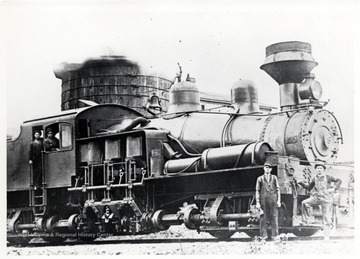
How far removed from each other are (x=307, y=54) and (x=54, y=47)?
461 centimetres

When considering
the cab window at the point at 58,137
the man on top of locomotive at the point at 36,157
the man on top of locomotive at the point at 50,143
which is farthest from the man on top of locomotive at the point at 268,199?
the man on top of locomotive at the point at 36,157

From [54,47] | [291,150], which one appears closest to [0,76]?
[54,47]

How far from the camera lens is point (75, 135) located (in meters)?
12.6

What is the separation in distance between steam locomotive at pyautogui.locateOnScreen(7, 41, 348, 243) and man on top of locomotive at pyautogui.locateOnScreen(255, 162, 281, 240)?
0.50ft

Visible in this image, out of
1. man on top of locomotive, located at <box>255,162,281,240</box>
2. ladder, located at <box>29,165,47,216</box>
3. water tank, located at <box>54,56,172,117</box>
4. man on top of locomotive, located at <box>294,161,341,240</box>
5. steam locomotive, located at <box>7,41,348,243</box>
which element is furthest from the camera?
water tank, located at <box>54,56,172,117</box>

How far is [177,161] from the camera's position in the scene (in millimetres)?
11602

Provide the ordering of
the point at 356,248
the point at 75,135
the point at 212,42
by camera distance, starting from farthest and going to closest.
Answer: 1. the point at 75,135
2. the point at 212,42
3. the point at 356,248

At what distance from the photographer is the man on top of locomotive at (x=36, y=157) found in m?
12.9

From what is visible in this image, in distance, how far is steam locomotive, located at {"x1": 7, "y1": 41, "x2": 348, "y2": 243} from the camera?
10.7m

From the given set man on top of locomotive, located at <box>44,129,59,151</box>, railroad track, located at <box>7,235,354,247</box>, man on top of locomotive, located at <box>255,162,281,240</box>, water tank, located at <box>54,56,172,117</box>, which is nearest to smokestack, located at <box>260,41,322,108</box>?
man on top of locomotive, located at <box>255,162,281,240</box>

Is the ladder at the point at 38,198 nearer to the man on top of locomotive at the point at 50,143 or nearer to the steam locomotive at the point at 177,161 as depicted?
the steam locomotive at the point at 177,161

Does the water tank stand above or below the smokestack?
above

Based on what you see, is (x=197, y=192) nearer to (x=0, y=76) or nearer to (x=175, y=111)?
(x=175, y=111)

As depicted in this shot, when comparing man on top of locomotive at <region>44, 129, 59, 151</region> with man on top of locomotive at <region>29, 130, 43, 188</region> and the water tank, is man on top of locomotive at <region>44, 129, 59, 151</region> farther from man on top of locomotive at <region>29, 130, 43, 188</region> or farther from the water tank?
the water tank
